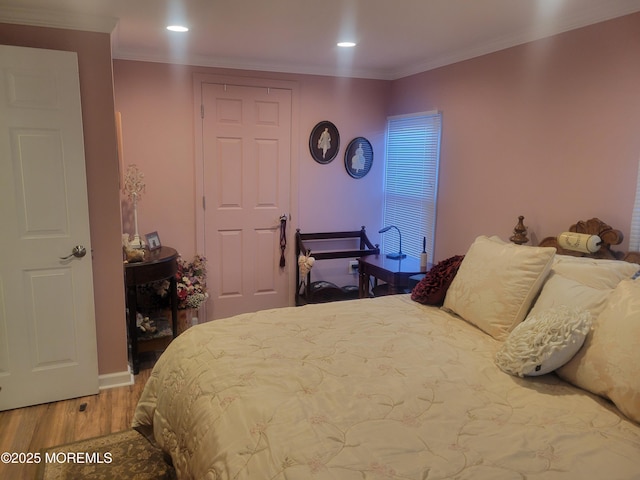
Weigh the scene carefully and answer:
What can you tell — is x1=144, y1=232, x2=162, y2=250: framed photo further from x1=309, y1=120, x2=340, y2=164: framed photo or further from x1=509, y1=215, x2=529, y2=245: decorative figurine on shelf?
x1=509, y1=215, x2=529, y2=245: decorative figurine on shelf

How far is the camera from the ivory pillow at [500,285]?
2154 millimetres

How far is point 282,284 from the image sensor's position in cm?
452

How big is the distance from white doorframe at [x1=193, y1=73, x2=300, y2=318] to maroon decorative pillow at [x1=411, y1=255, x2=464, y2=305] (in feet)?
6.46

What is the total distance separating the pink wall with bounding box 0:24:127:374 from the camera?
2.74 meters

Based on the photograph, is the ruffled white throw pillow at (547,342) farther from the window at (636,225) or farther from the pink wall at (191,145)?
the pink wall at (191,145)

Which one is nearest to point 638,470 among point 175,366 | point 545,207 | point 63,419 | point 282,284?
point 175,366

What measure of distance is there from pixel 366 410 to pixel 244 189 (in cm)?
301

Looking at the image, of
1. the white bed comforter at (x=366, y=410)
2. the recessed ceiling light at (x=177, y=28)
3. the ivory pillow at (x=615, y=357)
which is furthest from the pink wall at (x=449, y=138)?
the white bed comforter at (x=366, y=410)

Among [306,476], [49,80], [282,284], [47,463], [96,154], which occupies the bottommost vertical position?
[47,463]

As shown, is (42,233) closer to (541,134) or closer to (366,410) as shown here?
(366,410)

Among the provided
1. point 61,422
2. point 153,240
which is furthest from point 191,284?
point 61,422

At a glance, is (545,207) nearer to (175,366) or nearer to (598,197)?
(598,197)

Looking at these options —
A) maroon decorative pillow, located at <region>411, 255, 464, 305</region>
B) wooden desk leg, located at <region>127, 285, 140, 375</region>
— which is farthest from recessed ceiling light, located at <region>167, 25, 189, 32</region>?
maroon decorative pillow, located at <region>411, 255, 464, 305</region>

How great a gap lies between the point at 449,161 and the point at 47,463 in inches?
131
